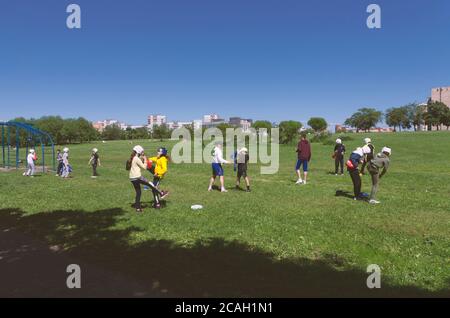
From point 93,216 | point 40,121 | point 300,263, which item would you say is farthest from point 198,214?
point 40,121

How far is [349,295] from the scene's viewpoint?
4586 millimetres

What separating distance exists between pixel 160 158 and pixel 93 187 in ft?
15.8

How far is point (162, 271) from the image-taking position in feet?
17.4

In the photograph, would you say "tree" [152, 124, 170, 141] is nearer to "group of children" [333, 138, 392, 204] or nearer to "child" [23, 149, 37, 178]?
"child" [23, 149, 37, 178]

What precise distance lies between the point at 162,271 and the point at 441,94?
175m

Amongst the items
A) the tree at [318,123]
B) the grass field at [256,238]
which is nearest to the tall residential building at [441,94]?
the tree at [318,123]

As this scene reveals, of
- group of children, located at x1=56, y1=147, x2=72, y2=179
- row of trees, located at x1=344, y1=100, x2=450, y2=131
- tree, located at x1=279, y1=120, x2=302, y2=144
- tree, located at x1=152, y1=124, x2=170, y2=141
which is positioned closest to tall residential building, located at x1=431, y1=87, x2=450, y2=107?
row of trees, located at x1=344, y1=100, x2=450, y2=131

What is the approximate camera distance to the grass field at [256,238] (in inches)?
196

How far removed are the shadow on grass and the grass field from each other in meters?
0.02

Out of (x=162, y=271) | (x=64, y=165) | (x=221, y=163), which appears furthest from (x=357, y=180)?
(x=64, y=165)

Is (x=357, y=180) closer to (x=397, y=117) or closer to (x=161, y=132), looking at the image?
(x=397, y=117)

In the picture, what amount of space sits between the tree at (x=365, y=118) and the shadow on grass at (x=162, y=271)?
129 meters

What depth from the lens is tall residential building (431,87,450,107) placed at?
475 feet

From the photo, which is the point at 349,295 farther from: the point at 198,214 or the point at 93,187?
the point at 93,187
